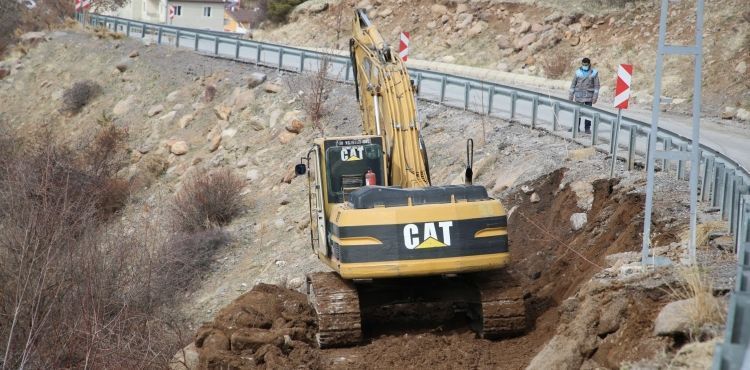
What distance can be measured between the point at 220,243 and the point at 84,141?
12.9 metres

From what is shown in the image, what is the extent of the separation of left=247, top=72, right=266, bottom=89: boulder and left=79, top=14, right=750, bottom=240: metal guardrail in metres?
0.92

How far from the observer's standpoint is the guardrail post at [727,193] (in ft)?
43.6

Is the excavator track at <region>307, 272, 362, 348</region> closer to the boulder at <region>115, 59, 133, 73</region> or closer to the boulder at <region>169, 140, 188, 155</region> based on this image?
the boulder at <region>169, 140, 188, 155</region>

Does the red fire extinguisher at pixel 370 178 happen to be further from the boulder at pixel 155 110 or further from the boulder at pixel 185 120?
the boulder at pixel 155 110

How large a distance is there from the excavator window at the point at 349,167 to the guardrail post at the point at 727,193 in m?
4.42

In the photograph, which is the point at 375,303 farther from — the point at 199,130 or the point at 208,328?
the point at 199,130

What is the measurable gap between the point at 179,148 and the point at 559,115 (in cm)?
1358

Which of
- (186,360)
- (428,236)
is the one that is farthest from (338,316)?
(186,360)

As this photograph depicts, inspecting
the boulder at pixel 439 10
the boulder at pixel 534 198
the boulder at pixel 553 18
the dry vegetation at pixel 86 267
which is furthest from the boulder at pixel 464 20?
the boulder at pixel 534 198

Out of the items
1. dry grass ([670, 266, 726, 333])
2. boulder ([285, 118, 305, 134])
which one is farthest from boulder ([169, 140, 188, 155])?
dry grass ([670, 266, 726, 333])

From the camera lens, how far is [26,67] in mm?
45906

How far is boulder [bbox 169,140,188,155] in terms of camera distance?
1309 inches

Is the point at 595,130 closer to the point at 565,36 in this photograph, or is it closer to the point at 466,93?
the point at 466,93

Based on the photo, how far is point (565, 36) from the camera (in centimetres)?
4112
